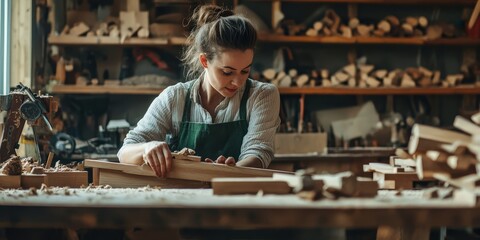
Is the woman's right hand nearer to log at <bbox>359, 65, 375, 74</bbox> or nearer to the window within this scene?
the window

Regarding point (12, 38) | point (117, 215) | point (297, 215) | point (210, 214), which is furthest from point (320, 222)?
point (12, 38)

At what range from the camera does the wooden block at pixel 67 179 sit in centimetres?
326

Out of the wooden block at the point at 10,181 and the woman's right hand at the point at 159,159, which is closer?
the wooden block at the point at 10,181

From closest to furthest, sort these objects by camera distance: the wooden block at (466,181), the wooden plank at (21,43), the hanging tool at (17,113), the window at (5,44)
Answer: the wooden block at (466,181) < the hanging tool at (17,113) < the window at (5,44) < the wooden plank at (21,43)

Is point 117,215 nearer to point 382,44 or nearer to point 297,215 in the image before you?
point 297,215

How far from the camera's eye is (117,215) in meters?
2.44

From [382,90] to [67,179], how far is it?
4570 millimetres

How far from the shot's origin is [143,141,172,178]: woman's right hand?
330 cm

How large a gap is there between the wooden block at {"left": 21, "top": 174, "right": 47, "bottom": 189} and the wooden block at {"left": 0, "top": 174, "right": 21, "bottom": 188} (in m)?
0.02

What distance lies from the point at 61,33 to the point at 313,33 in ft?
7.36

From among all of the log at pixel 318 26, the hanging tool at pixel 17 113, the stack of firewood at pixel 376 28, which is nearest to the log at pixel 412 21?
the stack of firewood at pixel 376 28

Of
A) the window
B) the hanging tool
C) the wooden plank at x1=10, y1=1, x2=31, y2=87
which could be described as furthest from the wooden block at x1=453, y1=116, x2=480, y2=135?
the wooden plank at x1=10, y1=1, x2=31, y2=87

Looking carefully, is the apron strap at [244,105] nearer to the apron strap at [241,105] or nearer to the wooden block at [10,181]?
the apron strap at [241,105]

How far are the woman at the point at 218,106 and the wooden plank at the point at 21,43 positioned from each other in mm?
2546
